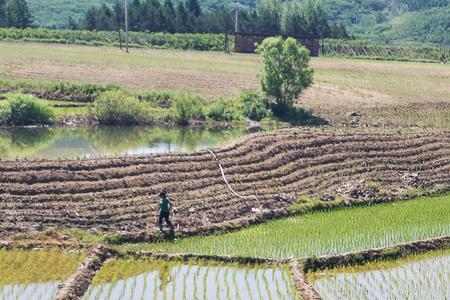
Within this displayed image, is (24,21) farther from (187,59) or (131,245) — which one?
(131,245)

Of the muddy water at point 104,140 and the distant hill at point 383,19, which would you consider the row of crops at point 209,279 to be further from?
the distant hill at point 383,19

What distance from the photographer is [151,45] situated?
301 feet

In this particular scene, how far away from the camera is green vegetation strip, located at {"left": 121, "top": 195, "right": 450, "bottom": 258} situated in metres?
23.0

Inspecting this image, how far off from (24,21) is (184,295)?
310 feet

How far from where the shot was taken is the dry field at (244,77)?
157 ft

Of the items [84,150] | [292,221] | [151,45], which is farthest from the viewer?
[151,45]

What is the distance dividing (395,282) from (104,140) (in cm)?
1958

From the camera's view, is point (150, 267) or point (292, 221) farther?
point (292, 221)

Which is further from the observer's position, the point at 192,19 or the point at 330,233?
the point at 192,19

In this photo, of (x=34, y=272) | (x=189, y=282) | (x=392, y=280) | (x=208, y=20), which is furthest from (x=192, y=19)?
(x=189, y=282)

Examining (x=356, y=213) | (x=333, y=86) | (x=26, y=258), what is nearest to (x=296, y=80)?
(x=333, y=86)

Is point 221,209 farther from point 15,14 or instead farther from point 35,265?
point 15,14

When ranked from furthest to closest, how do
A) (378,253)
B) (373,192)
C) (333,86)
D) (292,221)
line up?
1. (333,86)
2. (373,192)
3. (292,221)
4. (378,253)

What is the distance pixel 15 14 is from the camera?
348 feet
